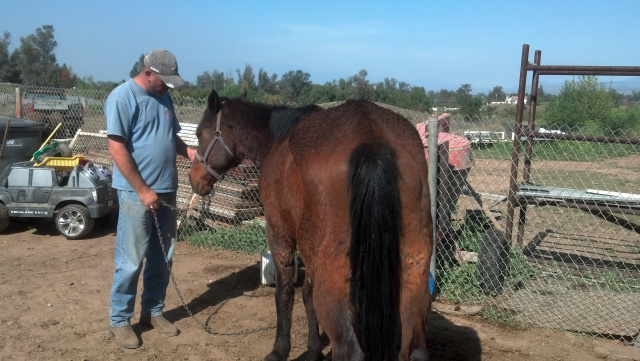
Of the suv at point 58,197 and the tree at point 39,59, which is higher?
the tree at point 39,59

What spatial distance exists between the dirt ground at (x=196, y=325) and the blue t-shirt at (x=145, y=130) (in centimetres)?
135

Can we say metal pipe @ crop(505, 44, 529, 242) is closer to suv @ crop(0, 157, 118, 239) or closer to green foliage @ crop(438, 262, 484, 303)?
green foliage @ crop(438, 262, 484, 303)

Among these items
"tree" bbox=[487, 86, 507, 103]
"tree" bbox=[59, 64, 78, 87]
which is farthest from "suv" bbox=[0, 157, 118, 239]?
"tree" bbox=[59, 64, 78, 87]

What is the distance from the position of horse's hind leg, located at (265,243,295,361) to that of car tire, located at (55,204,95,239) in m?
4.70

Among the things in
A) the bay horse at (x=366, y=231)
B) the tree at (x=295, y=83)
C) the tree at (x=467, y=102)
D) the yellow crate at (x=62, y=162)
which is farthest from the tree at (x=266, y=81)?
the bay horse at (x=366, y=231)

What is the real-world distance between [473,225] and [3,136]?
7.67 meters

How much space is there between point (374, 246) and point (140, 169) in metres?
2.45

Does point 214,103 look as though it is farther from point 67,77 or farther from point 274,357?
point 67,77

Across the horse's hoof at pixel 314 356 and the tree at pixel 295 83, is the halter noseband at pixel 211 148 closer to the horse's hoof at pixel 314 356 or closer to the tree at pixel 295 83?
the horse's hoof at pixel 314 356

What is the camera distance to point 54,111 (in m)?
13.2

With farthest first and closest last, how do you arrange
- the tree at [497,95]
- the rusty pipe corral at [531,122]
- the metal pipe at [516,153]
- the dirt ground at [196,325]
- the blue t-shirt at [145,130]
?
the tree at [497,95], the metal pipe at [516,153], the rusty pipe corral at [531,122], the dirt ground at [196,325], the blue t-shirt at [145,130]

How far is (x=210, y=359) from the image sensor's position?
169 inches

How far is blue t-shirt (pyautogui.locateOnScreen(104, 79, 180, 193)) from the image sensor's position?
4.05 m

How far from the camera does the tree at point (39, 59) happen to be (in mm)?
51750
